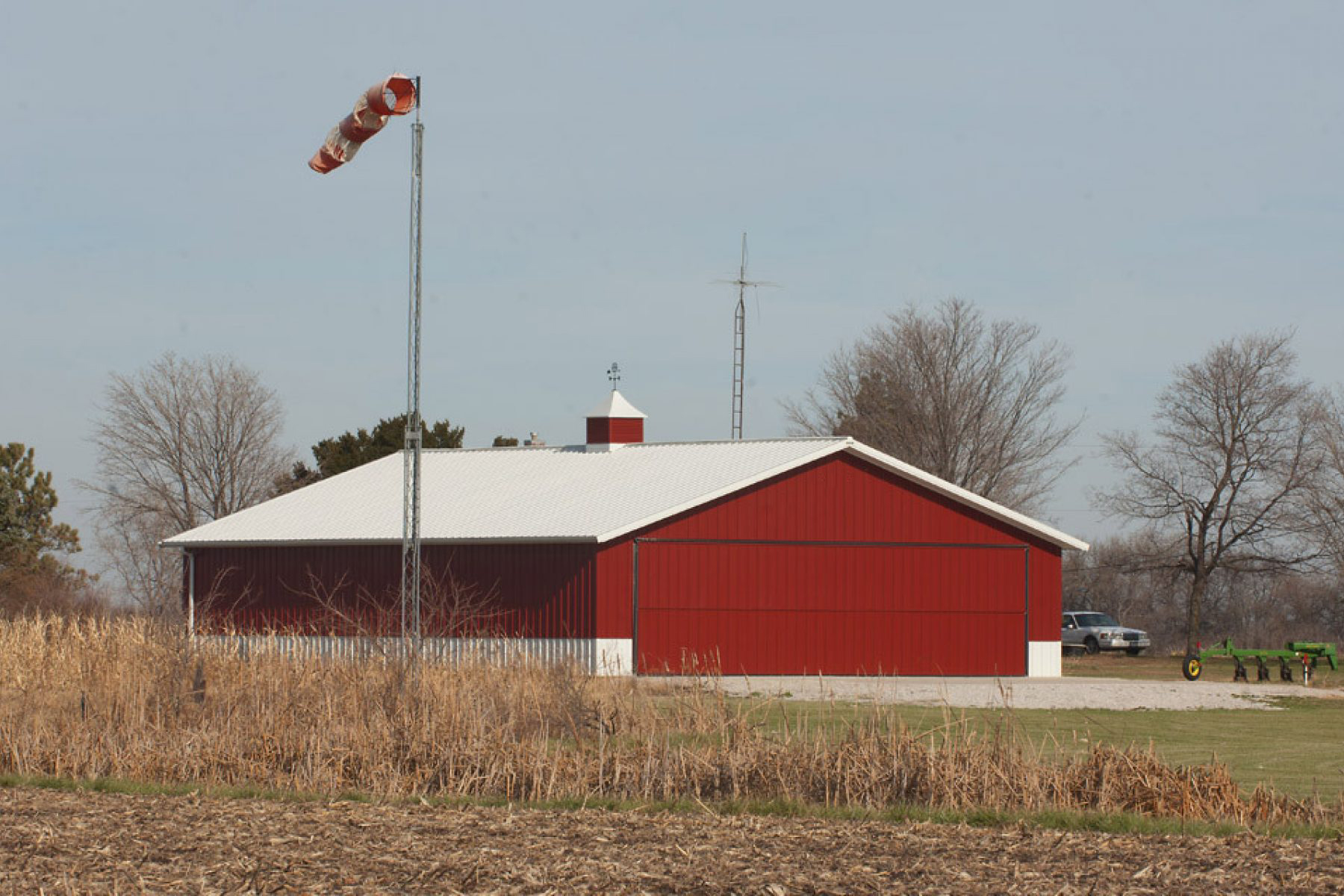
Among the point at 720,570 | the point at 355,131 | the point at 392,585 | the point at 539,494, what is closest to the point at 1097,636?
the point at 720,570

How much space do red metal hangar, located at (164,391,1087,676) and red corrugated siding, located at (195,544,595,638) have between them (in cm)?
4

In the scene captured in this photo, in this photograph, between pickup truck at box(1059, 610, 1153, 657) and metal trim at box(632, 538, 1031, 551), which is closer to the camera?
metal trim at box(632, 538, 1031, 551)

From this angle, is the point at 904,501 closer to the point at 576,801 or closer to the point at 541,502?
the point at 541,502

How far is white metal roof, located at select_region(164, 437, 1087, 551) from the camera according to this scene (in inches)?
1236

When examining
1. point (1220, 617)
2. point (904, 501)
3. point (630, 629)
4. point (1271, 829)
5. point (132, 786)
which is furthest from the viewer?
point (1220, 617)

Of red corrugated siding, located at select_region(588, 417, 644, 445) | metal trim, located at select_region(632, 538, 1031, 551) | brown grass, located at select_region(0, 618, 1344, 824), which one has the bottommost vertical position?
brown grass, located at select_region(0, 618, 1344, 824)

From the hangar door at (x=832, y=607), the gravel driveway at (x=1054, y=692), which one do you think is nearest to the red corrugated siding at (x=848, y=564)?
the hangar door at (x=832, y=607)

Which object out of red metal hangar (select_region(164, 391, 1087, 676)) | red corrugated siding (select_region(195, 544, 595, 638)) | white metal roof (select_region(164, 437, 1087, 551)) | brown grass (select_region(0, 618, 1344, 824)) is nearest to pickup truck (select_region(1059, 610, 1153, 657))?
white metal roof (select_region(164, 437, 1087, 551))

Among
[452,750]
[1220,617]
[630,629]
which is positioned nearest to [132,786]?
[452,750]

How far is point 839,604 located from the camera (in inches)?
1247

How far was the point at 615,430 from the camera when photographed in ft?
126

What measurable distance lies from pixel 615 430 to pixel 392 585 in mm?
8184

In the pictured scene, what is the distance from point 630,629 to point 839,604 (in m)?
4.16

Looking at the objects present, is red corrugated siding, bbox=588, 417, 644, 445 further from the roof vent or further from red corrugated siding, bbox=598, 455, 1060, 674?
red corrugated siding, bbox=598, 455, 1060, 674
